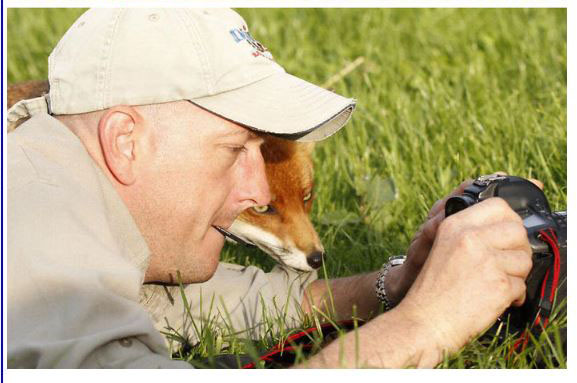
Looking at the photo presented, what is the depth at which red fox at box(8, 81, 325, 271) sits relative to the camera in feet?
11.5

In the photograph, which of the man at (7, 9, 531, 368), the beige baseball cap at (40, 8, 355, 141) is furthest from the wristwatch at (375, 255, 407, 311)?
the beige baseball cap at (40, 8, 355, 141)

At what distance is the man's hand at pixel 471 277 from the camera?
1883 millimetres

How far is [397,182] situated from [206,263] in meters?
1.62

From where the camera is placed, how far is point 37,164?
6.42ft

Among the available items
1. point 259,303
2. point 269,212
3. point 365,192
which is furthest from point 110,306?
point 365,192

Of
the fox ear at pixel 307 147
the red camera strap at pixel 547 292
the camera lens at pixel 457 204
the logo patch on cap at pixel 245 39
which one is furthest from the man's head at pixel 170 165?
the fox ear at pixel 307 147

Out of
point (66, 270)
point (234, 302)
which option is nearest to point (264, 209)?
point (234, 302)

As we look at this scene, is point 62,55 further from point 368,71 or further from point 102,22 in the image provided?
point 368,71

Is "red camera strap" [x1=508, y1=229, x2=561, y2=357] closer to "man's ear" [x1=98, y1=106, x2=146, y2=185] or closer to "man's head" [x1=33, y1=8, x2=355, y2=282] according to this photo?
"man's head" [x1=33, y1=8, x2=355, y2=282]

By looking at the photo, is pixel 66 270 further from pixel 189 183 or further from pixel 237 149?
pixel 237 149

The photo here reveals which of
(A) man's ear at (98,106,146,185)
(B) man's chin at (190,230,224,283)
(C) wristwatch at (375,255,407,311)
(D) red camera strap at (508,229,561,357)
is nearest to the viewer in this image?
(D) red camera strap at (508,229,561,357)

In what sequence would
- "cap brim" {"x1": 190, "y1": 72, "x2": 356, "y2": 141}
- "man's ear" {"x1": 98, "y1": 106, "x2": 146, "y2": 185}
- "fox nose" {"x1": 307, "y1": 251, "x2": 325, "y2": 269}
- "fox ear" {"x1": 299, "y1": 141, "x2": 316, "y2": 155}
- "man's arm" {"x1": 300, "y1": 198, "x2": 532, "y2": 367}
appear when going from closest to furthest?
"man's arm" {"x1": 300, "y1": 198, "x2": 532, "y2": 367}, "man's ear" {"x1": 98, "y1": 106, "x2": 146, "y2": 185}, "cap brim" {"x1": 190, "y1": 72, "x2": 356, "y2": 141}, "fox nose" {"x1": 307, "y1": 251, "x2": 325, "y2": 269}, "fox ear" {"x1": 299, "y1": 141, "x2": 316, "y2": 155}

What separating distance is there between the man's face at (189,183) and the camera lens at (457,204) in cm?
59

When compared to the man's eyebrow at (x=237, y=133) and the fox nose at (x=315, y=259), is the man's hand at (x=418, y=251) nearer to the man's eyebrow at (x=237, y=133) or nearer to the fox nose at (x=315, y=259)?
the man's eyebrow at (x=237, y=133)
